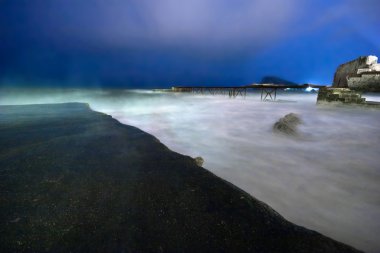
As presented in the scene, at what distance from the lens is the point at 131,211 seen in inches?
114

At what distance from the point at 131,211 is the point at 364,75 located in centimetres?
1930

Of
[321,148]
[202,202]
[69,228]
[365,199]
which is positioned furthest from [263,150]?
[69,228]

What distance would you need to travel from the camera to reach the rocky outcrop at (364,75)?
45.5 ft

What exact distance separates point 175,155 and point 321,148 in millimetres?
5271

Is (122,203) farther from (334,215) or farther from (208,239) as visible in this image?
(334,215)

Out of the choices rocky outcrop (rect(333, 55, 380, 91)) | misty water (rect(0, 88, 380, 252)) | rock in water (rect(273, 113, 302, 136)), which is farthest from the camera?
rocky outcrop (rect(333, 55, 380, 91))

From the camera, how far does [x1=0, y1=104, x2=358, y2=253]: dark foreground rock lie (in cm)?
231

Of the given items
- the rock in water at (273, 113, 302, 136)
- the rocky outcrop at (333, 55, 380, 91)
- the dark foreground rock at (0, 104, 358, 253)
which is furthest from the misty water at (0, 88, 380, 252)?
the rocky outcrop at (333, 55, 380, 91)

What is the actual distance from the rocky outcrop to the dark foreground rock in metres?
16.7

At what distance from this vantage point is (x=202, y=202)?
3160mm

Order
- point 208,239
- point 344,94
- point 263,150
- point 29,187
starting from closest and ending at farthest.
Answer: point 208,239 → point 29,187 → point 263,150 → point 344,94

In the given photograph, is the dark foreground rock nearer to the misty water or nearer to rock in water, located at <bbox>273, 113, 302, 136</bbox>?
the misty water

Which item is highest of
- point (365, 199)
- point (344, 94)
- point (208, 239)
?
point (344, 94)

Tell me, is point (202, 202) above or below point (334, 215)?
above
